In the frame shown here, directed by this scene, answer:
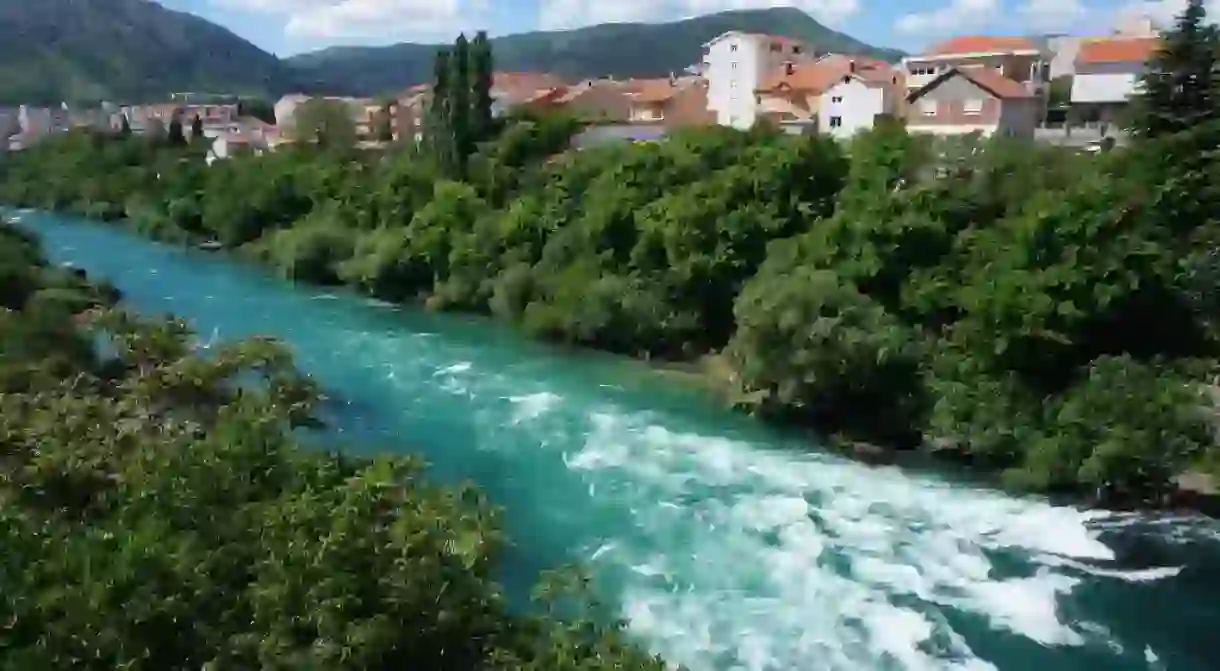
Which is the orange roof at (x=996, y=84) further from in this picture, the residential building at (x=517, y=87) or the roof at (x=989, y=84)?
the residential building at (x=517, y=87)

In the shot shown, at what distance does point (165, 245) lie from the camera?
165 ft

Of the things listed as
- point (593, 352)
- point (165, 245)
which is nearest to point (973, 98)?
point (593, 352)

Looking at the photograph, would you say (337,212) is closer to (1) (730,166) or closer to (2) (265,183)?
(2) (265,183)

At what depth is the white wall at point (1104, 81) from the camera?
117ft

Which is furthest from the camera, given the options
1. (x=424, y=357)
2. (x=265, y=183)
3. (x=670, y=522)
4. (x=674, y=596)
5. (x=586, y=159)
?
(x=265, y=183)

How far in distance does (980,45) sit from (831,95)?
6.49m

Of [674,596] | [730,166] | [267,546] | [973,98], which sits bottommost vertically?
[674,596]

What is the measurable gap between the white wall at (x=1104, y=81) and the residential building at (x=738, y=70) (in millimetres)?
13487

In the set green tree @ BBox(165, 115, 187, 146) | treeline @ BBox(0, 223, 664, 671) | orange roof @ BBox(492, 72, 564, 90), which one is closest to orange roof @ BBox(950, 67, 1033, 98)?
treeline @ BBox(0, 223, 664, 671)

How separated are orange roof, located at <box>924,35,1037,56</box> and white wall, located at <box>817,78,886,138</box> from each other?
5535 millimetres

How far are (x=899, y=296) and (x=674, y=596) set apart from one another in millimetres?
12265

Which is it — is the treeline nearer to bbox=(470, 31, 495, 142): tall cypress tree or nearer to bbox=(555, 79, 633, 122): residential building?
bbox=(470, 31, 495, 142): tall cypress tree

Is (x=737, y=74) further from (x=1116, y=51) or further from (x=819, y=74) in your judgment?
(x=1116, y=51)

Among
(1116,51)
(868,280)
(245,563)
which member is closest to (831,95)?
(1116,51)
